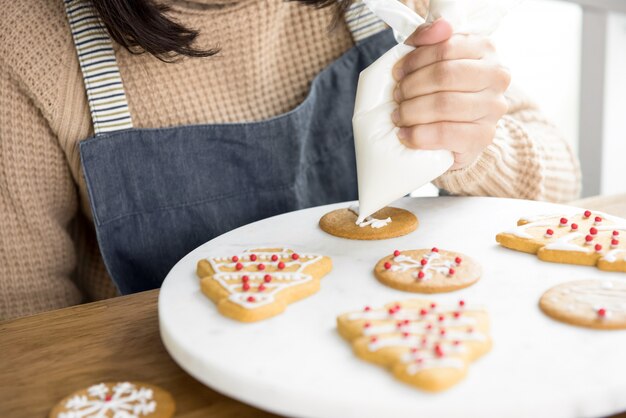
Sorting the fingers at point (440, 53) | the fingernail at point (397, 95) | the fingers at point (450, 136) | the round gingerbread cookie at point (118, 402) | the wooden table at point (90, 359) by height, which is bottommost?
the wooden table at point (90, 359)

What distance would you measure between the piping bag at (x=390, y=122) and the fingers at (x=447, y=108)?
18 mm

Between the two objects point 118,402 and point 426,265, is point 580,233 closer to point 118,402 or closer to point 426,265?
point 426,265

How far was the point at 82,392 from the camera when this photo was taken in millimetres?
486

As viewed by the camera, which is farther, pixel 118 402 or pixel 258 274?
pixel 258 274

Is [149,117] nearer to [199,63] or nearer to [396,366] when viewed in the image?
[199,63]

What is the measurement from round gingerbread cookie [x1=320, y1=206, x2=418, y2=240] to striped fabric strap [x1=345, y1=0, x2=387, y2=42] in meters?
0.36

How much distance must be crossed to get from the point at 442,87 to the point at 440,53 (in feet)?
0.11

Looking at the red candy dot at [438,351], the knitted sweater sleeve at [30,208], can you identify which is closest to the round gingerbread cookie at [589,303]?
the red candy dot at [438,351]

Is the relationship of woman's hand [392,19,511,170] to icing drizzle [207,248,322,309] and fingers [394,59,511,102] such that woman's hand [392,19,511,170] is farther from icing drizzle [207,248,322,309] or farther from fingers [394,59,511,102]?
icing drizzle [207,248,322,309]

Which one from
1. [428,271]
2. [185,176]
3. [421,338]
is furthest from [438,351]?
[185,176]

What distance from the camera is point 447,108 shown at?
2.25 feet

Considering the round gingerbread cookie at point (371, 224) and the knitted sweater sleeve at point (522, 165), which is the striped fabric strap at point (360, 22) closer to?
the knitted sweater sleeve at point (522, 165)

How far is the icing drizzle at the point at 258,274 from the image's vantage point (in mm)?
540

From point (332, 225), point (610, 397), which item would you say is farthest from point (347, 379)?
point (332, 225)
